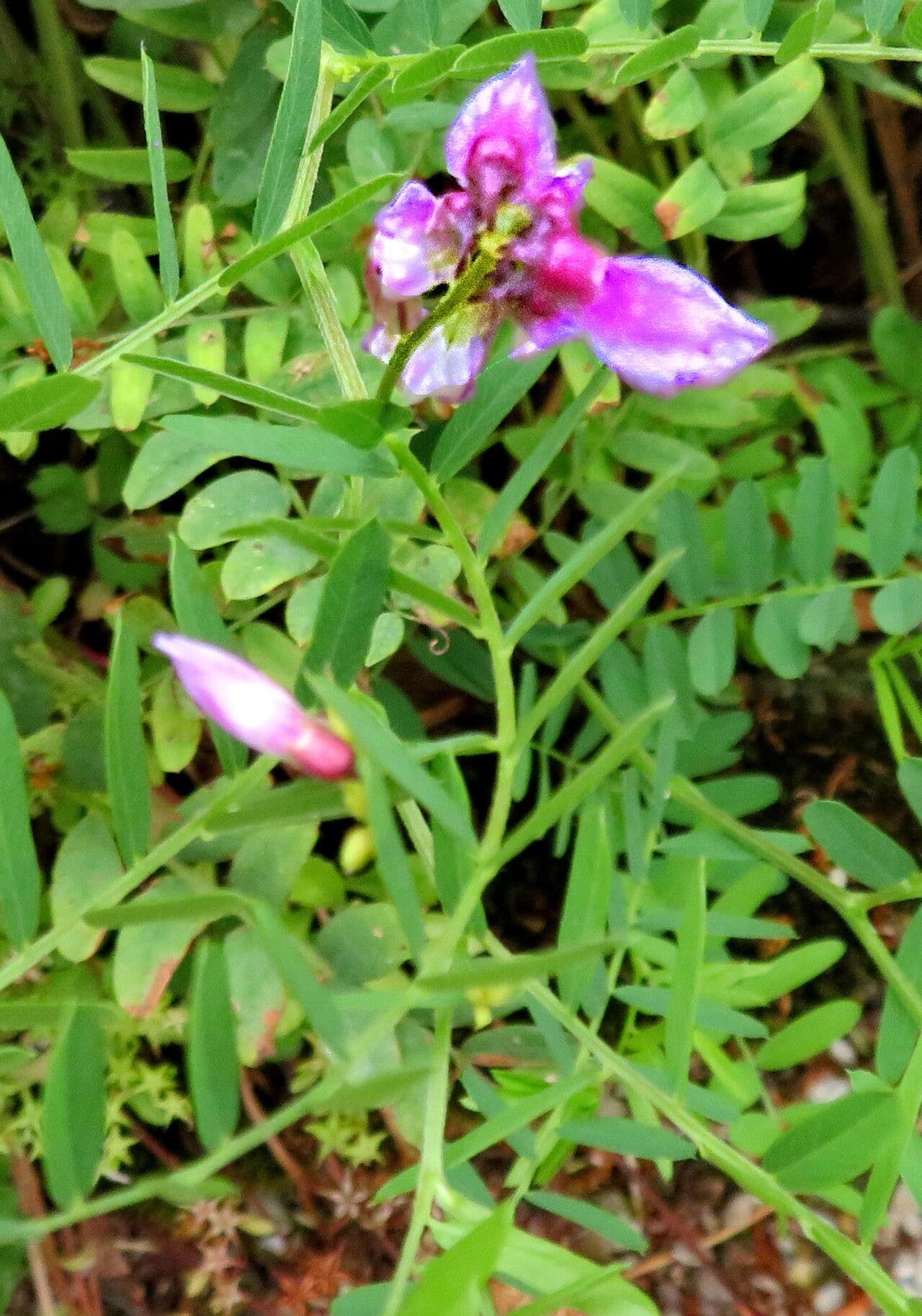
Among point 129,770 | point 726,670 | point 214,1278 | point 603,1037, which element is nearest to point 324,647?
point 129,770

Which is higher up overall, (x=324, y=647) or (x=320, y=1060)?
(x=324, y=647)

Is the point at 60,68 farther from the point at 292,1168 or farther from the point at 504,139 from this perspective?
the point at 292,1168

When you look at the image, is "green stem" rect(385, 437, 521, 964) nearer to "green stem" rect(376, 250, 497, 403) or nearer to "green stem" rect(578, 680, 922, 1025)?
"green stem" rect(376, 250, 497, 403)

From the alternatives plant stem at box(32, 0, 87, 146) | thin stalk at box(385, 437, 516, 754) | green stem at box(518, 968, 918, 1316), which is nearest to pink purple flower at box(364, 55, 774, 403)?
thin stalk at box(385, 437, 516, 754)

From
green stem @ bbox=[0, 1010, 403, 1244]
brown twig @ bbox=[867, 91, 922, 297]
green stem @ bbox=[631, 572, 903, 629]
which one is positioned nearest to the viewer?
green stem @ bbox=[0, 1010, 403, 1244]

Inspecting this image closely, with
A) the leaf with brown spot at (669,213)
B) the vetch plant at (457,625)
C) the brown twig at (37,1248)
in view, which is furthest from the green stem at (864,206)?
the brown twig at (37,1248)

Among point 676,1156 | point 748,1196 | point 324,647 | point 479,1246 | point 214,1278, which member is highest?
point 324,647

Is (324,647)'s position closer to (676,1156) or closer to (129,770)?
(129,770)
